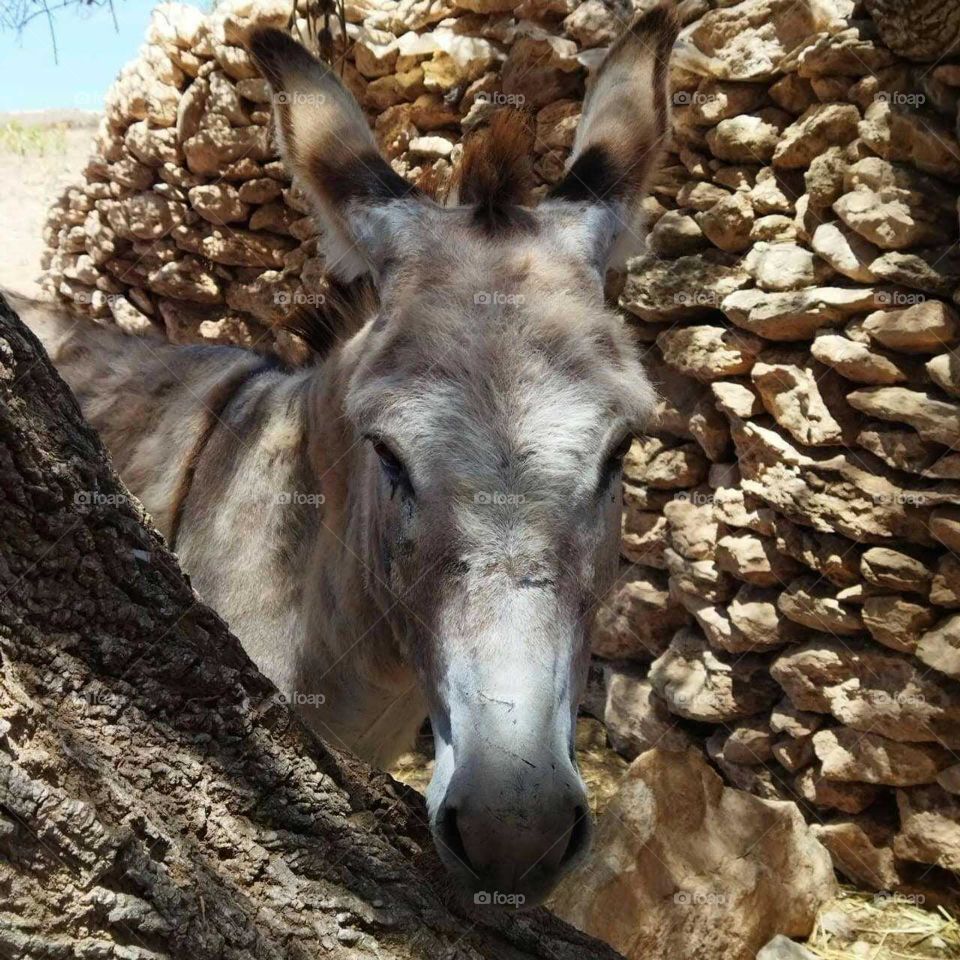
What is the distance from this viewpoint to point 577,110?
15.7ft

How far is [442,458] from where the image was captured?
160cm

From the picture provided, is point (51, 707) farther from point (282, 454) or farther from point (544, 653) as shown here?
point (282, 454)

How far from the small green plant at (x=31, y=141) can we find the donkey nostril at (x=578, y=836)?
14840 millimetres

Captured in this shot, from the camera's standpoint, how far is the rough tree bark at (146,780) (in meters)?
0.89

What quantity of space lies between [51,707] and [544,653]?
0.72 m

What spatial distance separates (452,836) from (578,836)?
0.20m

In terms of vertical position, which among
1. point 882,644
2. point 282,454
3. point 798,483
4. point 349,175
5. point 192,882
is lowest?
point 882,644

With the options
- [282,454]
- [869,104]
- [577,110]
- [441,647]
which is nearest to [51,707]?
[441,647]
